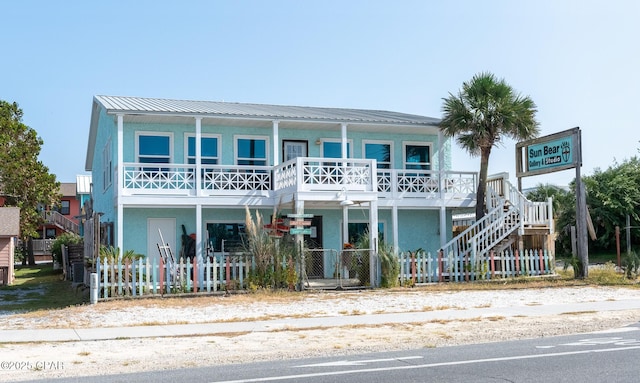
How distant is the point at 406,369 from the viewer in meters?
9.16

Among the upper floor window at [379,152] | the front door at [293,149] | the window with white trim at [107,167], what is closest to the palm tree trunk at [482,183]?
the upper floor window at [379,152]

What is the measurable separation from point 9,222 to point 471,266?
18.6m

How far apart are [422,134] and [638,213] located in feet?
65.9

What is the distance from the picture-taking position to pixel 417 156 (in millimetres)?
28250

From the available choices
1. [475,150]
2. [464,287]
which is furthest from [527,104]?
[464,287]

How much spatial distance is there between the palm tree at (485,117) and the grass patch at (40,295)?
13.7m

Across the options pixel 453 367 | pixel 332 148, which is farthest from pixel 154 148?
pixel 453 367

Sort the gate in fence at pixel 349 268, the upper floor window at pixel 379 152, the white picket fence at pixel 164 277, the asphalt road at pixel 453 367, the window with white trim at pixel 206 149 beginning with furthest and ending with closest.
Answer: the upper floor window at pixel 379 152, the window with white trim at pixel 206 149, the gate in fence at pixel 349 268, the white picket fence at pixel 164 277, the asphalt road at pixel 453 367

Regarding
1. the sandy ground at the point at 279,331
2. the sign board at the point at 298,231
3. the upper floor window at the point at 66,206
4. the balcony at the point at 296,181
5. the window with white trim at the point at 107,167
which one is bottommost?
the sandy ground at the point at 279,331

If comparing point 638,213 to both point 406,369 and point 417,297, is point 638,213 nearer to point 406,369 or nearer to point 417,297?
point 417,297

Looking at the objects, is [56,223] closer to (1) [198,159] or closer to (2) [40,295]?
(2) [40,295]

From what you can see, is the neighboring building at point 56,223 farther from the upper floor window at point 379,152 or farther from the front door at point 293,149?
the upper floor window at point 379,152

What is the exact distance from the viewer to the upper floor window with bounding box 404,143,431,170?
92.0 feet

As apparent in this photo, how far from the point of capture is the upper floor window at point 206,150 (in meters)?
25.2
